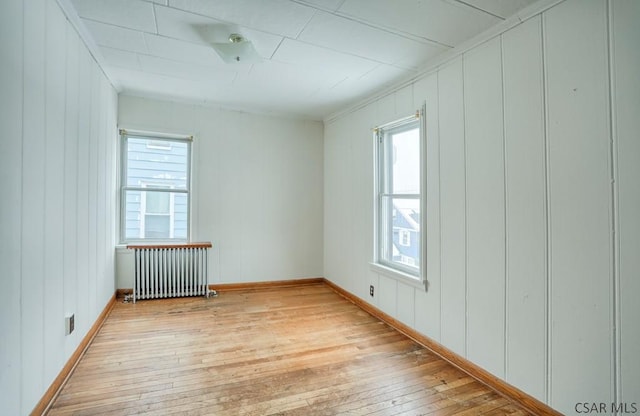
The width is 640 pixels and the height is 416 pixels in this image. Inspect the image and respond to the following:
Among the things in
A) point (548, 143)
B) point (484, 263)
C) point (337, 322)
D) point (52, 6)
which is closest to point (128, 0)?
point (52, 6)

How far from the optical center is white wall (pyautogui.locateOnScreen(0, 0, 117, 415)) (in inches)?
56.8

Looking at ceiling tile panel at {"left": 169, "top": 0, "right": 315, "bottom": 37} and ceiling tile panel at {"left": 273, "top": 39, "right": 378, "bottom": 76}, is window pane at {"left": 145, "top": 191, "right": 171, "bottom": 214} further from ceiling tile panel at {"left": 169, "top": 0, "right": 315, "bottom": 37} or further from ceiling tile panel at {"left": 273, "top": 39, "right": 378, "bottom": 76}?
ceiling tile panel at {"left": 169, "top": 0, "right": 315, "bottom": 37}

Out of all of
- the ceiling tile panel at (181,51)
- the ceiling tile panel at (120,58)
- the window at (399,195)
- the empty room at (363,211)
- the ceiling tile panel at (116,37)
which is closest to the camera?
the empty room at (363,211)

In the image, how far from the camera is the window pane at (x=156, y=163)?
400cm

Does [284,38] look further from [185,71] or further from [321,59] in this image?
[185,71]

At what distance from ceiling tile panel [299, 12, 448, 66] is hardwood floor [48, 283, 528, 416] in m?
2.51

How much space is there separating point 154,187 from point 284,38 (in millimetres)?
2750

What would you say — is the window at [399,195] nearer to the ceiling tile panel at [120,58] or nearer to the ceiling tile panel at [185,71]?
the ceiling tile panel at [185,71]

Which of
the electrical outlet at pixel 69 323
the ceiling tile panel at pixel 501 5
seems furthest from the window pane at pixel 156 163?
the ceiling tile panel at pixel 501 5

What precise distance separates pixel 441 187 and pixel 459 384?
4.89 feet

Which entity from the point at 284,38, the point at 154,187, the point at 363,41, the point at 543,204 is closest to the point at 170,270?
the point at 154,187

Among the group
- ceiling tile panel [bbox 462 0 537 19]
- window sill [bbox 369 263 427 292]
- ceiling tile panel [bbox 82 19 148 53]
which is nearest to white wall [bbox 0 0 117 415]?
ceiling tile panel [bbox 82 19 148 53]

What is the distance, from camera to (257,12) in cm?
207

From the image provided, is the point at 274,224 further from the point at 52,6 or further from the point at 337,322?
the point at 52,6
